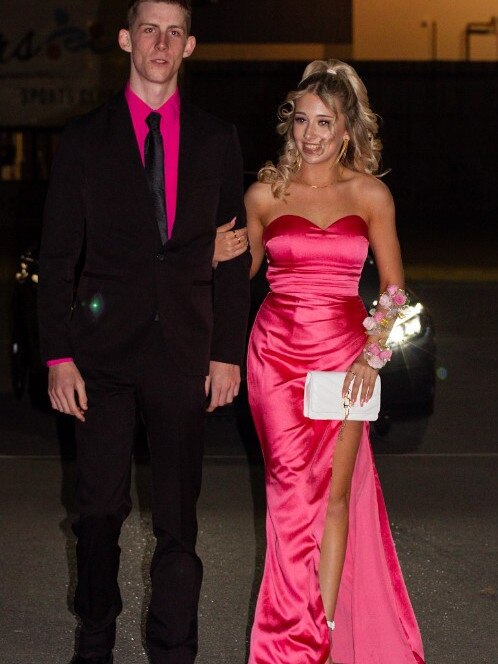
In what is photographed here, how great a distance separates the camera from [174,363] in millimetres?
4184

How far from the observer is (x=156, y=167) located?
418 centimetres

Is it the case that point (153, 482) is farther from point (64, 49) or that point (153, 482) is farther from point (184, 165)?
point (64, 49)

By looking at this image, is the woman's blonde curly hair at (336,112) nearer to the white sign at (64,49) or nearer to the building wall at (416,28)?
the white sign at (64,49)

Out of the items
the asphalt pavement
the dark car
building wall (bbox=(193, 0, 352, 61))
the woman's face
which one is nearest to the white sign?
building wall (bbox=(193, 0, 352, 61))

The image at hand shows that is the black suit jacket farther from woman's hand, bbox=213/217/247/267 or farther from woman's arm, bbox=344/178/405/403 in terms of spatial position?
woman's arm, bbox=344/178/405/403

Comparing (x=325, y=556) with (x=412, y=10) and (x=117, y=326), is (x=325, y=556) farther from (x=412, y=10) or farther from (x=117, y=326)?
(x=412, y=10)

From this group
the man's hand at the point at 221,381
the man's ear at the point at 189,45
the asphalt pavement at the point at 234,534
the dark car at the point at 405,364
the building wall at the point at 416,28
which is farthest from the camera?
the building wall at the point at 416,28

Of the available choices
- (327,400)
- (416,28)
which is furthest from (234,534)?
→ (416,28)

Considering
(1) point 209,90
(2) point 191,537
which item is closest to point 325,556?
(2) point 191,537

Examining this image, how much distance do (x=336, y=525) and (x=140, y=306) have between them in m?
1.04

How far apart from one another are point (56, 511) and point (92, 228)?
10.6 ft

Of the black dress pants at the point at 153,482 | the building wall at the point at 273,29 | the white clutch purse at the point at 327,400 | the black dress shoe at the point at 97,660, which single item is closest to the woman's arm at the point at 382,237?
the white clutch purse at the point at 327,400

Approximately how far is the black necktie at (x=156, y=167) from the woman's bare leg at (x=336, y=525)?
0.97m

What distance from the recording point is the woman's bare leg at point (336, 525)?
457cm
